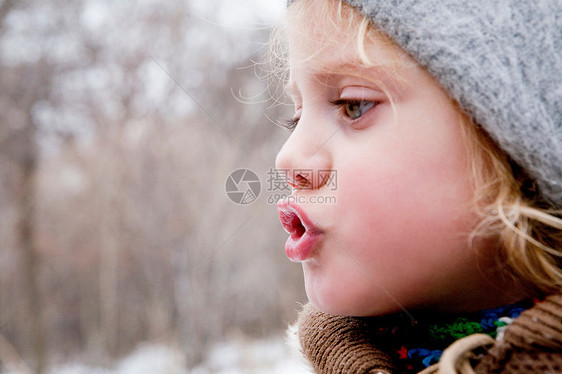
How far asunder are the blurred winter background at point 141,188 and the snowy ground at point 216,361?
20 mm

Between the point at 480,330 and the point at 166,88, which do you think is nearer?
the point at 480,330

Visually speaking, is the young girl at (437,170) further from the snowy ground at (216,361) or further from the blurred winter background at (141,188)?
the snowy ground at (216,361)

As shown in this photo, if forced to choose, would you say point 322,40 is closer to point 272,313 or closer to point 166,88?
point 166,88

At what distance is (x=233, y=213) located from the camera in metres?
4.84

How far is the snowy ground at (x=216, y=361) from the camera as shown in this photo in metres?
4.42

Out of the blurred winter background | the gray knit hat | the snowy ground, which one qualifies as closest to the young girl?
the gray knit hat

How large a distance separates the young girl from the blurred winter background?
334 cm

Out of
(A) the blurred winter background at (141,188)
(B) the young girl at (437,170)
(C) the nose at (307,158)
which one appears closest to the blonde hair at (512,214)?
(B) the young girl at (437,170)

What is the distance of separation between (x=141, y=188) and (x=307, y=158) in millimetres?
4374

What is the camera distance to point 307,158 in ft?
2.12

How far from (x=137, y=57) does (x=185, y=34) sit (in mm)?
535

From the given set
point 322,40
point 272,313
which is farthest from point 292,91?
point 272,313

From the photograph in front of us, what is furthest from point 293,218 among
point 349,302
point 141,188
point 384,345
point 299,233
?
point 141,188

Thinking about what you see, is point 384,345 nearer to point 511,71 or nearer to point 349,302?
point 349,302
